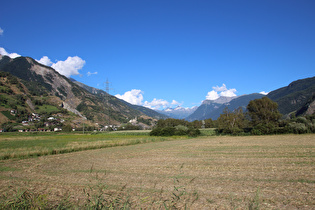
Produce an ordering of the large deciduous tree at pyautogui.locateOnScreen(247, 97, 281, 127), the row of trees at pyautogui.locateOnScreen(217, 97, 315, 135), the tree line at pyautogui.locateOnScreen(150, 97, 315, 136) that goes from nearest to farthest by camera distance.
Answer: the row of trees at pyautogui.locateOnScreen(217, 97, 315, 135), the tree line at pyautogui.locateOnScreen(150, 97, 315, 136), the large deciduous tree at pyautogui.locateOnScreen(247, 97, 281, 127)

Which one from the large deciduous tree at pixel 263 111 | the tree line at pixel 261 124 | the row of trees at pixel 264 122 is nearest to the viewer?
the row of trees at pixel 264 122

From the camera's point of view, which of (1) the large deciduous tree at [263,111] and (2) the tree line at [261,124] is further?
(1) the large deciduous tree at [263,111]

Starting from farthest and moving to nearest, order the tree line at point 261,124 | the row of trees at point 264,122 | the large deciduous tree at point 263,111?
the large deciduous tree at point 263,111, the tree line at point 261,124, the row of trees at point 264,122

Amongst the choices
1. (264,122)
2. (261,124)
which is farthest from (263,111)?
(261,124)

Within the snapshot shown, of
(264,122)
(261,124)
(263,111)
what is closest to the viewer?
(261,124)

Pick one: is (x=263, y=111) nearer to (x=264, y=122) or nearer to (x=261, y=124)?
(x=264, y=122)

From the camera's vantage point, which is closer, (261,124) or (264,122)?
(261,124)

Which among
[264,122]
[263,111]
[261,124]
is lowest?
[261,124]

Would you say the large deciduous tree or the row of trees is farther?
the large deciduous tree

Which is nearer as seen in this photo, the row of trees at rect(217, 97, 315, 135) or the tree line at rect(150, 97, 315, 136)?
the row of trees at rect(217, 97, 315, 135)

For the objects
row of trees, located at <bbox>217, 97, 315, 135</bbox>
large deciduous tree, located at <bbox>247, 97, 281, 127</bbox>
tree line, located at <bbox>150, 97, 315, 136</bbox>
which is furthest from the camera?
large deciduous tree, located at <bbox>247, 97, 281, 127</bbox>

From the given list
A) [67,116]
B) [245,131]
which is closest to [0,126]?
[67,116]

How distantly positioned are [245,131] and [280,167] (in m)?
59.6

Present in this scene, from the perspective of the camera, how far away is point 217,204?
23.7 ft
